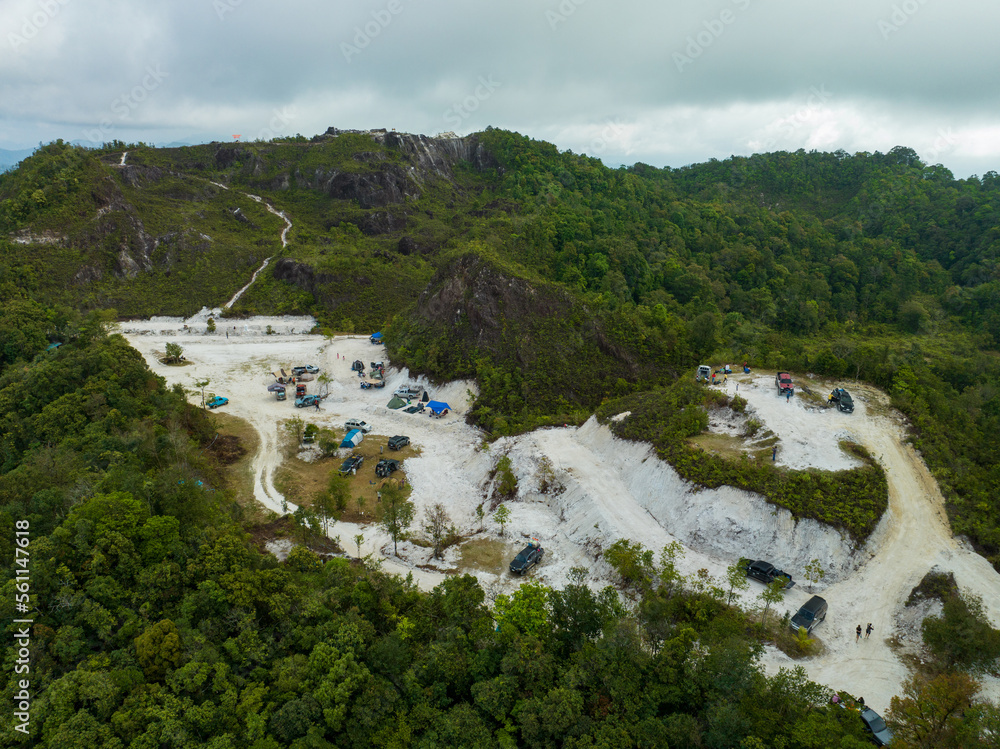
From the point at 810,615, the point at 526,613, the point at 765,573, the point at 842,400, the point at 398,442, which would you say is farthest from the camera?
the point at 398,442

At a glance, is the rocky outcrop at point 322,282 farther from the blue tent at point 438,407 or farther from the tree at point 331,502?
the tree at point 331,502

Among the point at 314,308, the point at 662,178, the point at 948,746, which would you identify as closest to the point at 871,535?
the point at 948,746

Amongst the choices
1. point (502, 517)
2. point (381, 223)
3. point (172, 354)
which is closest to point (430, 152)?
point (381, 223)

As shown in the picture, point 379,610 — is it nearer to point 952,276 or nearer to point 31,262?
point 31,262

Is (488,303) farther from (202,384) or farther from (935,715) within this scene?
(935,715)

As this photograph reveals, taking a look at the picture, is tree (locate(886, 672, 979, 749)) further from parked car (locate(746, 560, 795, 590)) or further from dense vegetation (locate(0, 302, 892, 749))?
parked car (locate(746, 560, 795, 590))

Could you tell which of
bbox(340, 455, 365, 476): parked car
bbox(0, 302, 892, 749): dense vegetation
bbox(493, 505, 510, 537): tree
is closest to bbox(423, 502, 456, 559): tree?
bbox(493, 505, 510, 537): tree

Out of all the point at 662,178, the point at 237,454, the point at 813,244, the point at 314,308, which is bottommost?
the point at 237,454
